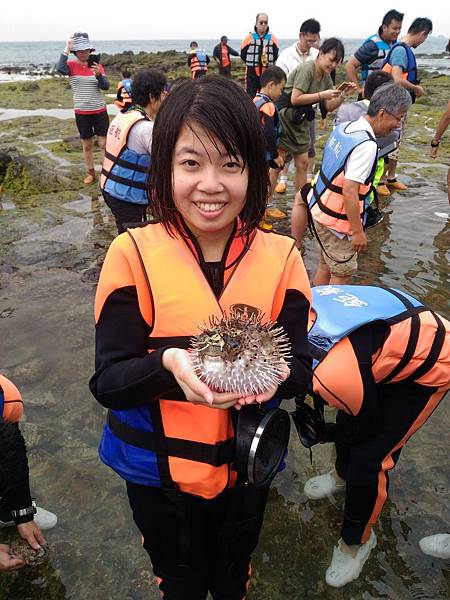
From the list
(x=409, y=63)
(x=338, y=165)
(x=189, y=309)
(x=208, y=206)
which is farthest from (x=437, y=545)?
(x=409, y=63)

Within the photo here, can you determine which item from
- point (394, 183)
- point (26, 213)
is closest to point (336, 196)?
point (394, 183)

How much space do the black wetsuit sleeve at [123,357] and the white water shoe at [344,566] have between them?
1866 millimetres

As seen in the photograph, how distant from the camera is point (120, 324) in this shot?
1.56 metres

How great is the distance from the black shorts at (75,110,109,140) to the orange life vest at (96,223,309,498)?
7.82m

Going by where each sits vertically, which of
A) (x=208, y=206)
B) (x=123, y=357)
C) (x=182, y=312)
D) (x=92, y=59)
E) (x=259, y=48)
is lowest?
(x=123, y=357)

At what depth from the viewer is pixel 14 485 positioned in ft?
7.64

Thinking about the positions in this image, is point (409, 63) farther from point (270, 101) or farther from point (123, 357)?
point (123, 357)

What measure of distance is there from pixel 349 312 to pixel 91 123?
800cm

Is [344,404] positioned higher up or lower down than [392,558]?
higher up

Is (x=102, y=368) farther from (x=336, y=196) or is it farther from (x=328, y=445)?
(x=336, y=196)

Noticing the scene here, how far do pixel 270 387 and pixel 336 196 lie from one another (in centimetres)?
349

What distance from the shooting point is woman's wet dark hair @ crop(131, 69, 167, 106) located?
4.89 metres

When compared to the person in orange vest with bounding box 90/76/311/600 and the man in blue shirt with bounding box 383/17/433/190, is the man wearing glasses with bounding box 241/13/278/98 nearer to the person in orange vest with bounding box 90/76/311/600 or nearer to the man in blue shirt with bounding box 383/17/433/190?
the man in blue shirt with bounding box 383/17/433/190

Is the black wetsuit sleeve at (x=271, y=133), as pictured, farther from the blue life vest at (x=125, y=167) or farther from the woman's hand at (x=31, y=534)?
the woman's hand at (x=31, y=534)
